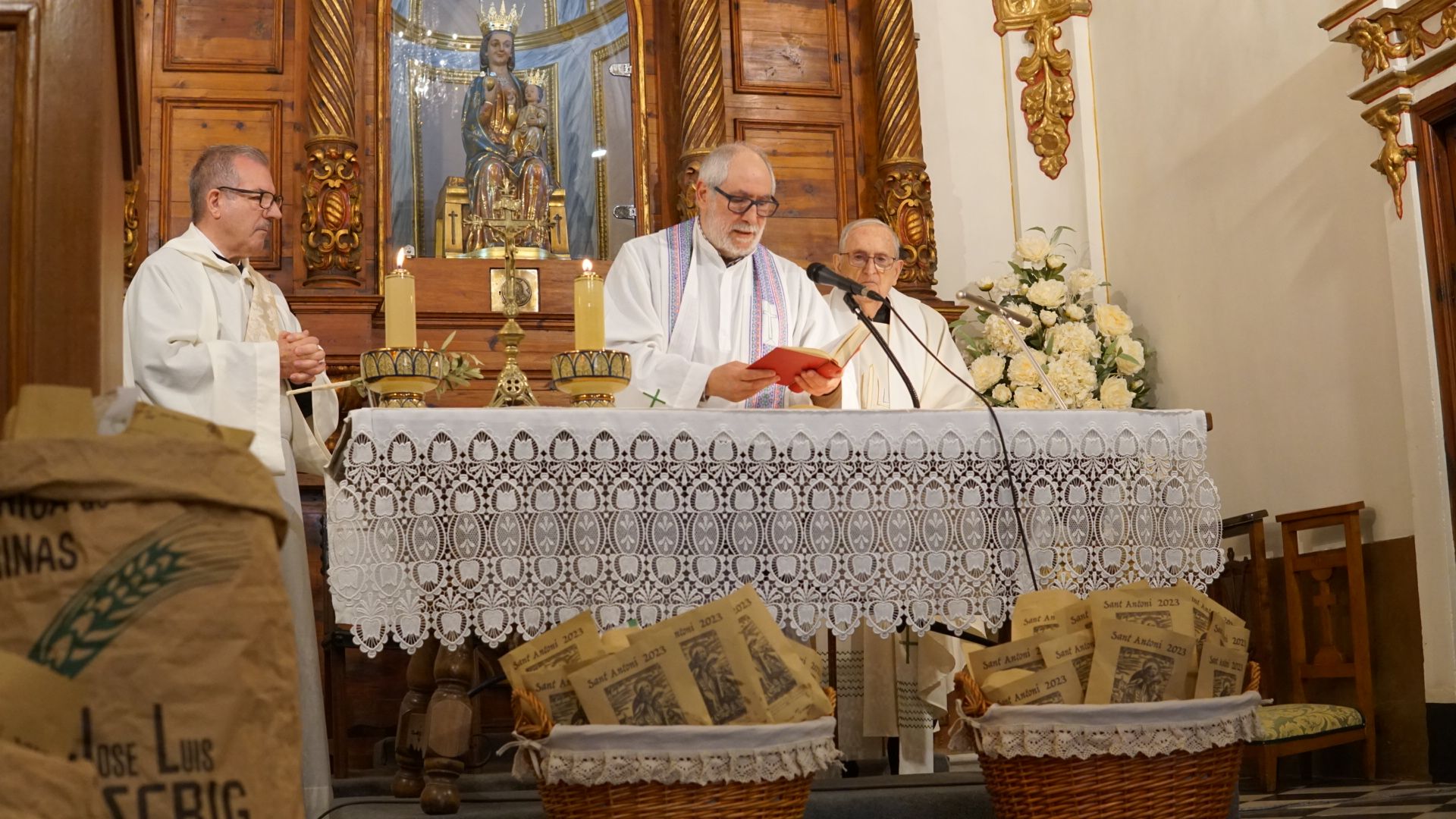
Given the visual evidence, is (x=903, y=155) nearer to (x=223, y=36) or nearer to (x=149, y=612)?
(x=223, y=36)

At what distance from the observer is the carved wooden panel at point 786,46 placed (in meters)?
6.58

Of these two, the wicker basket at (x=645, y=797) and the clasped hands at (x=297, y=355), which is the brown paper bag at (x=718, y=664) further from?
the clasped hands at (x=297, y=355)

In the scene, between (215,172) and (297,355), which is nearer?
(297,355)

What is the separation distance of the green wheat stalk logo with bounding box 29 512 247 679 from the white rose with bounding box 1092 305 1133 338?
5666 mm

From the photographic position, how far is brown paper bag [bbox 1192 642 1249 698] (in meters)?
2.97

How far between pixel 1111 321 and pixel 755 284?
2.55m

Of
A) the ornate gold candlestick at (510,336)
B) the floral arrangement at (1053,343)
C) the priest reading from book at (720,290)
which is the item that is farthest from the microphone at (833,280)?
the floral arrangement at (1053,343)

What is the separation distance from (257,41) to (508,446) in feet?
12.4

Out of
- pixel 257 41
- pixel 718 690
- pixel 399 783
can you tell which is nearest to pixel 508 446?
pixel 718 690

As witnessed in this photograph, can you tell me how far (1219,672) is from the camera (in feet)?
9.85

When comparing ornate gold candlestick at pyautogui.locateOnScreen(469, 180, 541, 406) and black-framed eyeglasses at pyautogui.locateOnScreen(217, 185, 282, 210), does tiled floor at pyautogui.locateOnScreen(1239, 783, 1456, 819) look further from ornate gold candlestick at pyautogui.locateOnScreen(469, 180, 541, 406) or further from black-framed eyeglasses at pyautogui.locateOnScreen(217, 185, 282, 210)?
black-framed eyeglasses at pyautogui.locateOnScreen(217, 185, 282, 210)

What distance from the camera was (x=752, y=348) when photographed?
4375 millimetres

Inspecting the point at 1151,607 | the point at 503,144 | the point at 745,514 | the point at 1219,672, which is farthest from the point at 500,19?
the point at 1219,672

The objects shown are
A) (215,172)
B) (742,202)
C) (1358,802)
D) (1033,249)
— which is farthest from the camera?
(1033,249)
